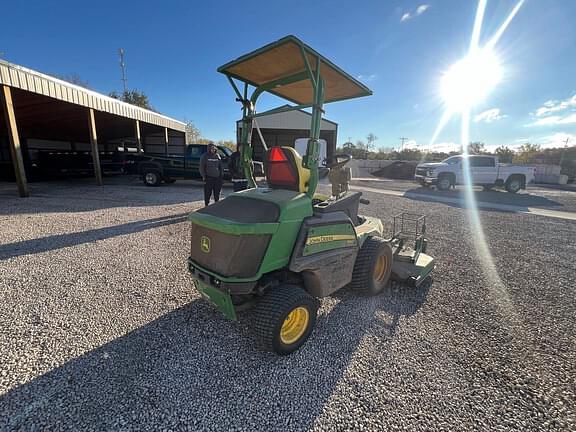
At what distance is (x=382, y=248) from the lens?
2984mm

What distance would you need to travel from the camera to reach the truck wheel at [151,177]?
11758mm

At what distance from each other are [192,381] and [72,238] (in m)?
4.44

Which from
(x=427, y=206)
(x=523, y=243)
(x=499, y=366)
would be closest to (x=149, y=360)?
(x=499, y=366)

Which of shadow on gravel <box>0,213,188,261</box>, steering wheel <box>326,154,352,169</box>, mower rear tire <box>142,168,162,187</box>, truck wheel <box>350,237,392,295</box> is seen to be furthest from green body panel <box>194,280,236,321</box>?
mower rear tire <box>142,168,162,187</box>

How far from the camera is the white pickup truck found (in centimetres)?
1341

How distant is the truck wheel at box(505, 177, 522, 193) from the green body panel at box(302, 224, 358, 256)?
627 inches

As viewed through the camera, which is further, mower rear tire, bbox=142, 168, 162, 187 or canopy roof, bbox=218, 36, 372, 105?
mower rear tire, bbox=142, 168, 162, 187

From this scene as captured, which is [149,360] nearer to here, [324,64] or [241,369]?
[241,369]

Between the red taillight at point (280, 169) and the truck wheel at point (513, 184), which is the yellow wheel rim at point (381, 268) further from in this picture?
the truck wheel at point (513, 184)

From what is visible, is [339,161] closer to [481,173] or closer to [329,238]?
[329,238]

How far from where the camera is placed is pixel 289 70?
2.94 meters

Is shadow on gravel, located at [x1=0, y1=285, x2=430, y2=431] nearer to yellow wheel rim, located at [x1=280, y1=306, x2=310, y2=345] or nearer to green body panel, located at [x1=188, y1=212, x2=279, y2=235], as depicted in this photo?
yellow wheel rim, located at [x1=280, y1=306, x2=310, y2=345]

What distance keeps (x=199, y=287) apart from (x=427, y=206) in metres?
9.13

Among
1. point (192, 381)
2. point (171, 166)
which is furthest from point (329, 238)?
point (171, 166)
